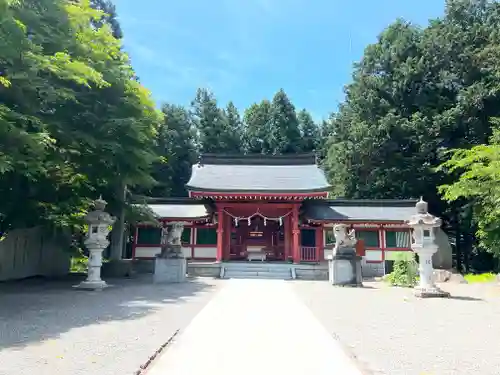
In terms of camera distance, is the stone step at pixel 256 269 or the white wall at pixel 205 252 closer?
the stone step at pixel 256 269

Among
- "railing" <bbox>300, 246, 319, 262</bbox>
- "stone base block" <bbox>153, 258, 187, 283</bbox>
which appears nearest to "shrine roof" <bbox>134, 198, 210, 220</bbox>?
"railing" <bbox>300, 246, 319, 262</bbox>

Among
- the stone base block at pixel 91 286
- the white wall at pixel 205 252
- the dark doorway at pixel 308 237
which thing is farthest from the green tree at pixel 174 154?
the stone base block at pixel 91 286

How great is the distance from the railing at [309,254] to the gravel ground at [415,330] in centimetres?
849

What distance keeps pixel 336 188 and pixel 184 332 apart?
83.7 feet

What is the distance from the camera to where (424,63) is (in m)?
26.9

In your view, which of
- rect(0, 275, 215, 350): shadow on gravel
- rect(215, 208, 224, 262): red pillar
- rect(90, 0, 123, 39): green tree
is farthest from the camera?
rect(90, 0, 123, 39): green tree

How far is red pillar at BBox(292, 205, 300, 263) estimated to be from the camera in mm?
18141

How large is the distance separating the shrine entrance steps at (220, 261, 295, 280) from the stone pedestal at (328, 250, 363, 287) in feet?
11.0

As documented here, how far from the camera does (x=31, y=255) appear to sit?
14445 millimetres

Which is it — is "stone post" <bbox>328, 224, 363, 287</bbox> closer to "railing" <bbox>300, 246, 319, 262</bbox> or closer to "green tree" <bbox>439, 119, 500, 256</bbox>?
"railing" <bbox>300, 246, 319, 262</bbox>

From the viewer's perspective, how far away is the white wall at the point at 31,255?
509 inches

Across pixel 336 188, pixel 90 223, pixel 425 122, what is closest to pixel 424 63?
pixel 425 122

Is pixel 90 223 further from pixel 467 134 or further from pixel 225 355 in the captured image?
pixel 467 134

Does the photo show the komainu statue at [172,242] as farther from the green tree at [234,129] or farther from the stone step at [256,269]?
the green tree at [234,129]
